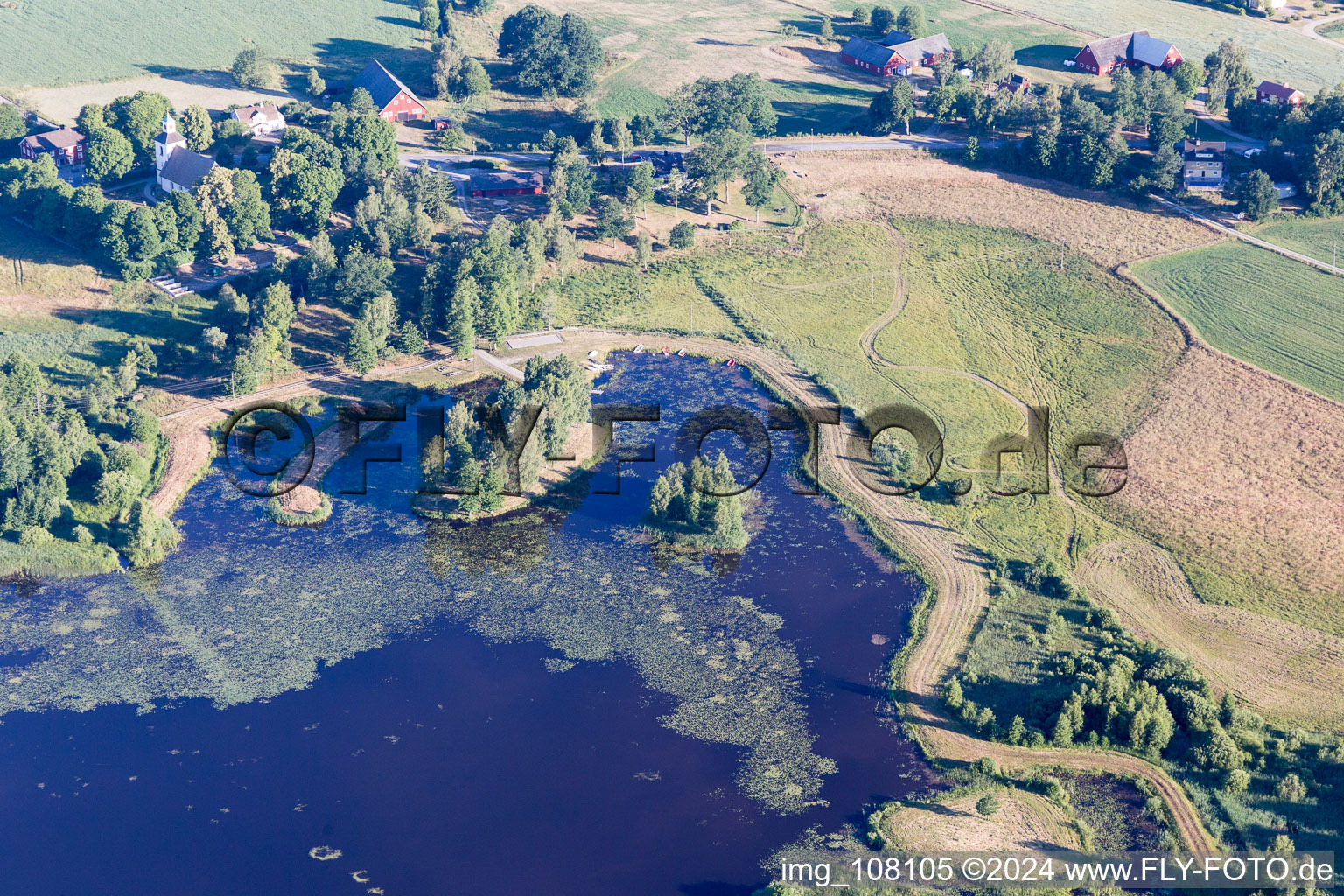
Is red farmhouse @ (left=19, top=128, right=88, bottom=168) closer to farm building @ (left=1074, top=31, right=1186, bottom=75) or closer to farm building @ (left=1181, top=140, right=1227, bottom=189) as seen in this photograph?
farm building @ (left=1181, top=140, right=1227, bottom=189)

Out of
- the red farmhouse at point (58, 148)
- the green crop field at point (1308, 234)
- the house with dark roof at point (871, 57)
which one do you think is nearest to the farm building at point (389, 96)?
the red farmhouse at point (58, 148)

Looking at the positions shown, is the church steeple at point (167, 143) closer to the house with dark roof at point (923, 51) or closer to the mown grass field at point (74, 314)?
the mown grass field at point (74, 314)

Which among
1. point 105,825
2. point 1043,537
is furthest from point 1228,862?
point 105,825

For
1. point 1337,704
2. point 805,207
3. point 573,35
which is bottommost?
point 1337,704

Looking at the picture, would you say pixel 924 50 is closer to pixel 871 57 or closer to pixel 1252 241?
pixel 871 57

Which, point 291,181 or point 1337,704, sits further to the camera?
point 291,181

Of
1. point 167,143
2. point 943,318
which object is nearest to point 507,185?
point 167,143

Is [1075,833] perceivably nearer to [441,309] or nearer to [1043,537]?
[1043,537]
